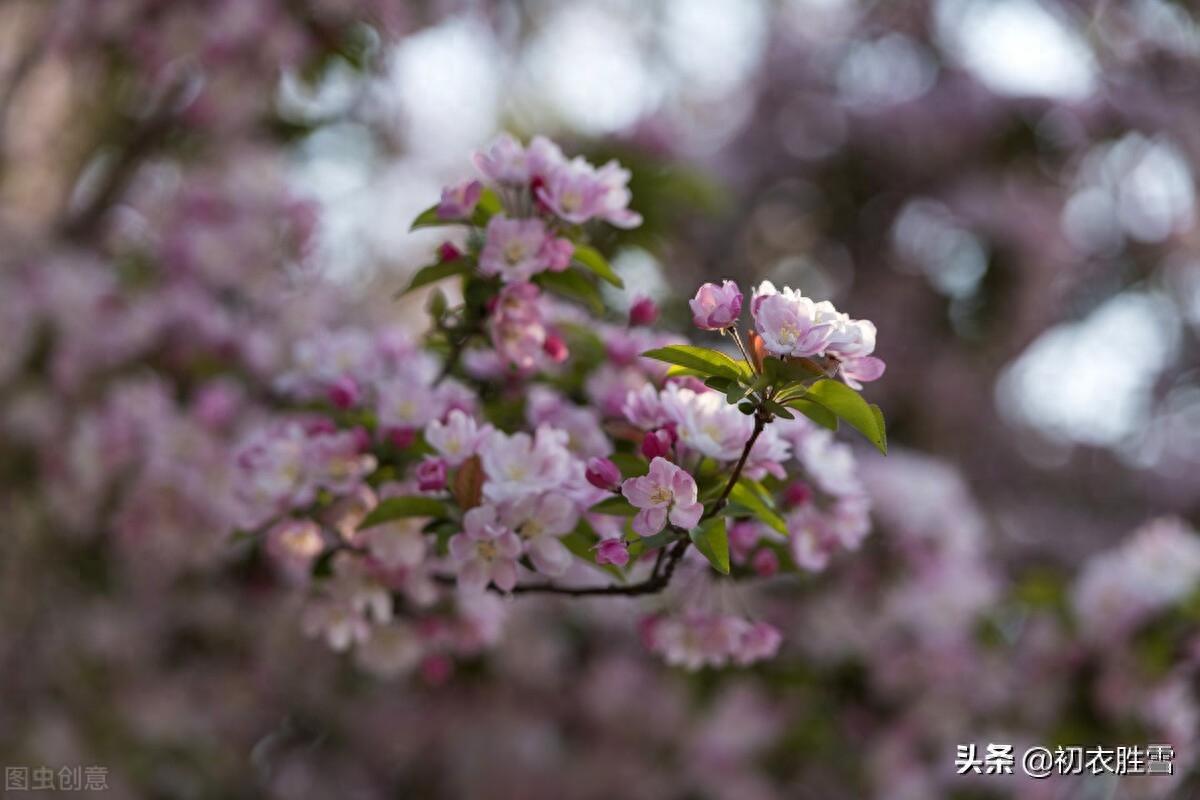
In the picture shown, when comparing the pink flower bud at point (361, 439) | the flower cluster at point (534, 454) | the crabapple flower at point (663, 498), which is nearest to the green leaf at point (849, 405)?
the flower cluster at point (534, 454)

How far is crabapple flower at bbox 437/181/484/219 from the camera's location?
97 centimetres

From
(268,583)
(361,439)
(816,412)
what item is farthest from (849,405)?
(268,583)

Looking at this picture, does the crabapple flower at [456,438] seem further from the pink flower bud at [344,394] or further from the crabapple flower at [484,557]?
the pink flower bud at [344,394]

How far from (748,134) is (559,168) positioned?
9.20 feet

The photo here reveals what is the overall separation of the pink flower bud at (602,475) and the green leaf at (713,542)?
75mm

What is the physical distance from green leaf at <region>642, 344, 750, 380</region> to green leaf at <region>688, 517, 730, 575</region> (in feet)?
0.37

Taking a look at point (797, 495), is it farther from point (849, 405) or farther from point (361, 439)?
point (361, 439)

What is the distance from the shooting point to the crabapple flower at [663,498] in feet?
2.63

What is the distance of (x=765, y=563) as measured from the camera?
40.1 inches

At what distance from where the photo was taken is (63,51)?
6.87 feet

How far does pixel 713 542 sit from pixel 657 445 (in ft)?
0.28

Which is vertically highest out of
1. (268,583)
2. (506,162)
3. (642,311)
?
(506,162)

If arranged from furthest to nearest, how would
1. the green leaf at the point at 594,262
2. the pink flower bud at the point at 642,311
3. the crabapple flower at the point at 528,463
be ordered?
the pink flower bud at the point at 642,311 → the green leaf at the point at 594,262 → the crabapple flower at the point at 528,463

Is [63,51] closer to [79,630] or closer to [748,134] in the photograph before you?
[79,630]
